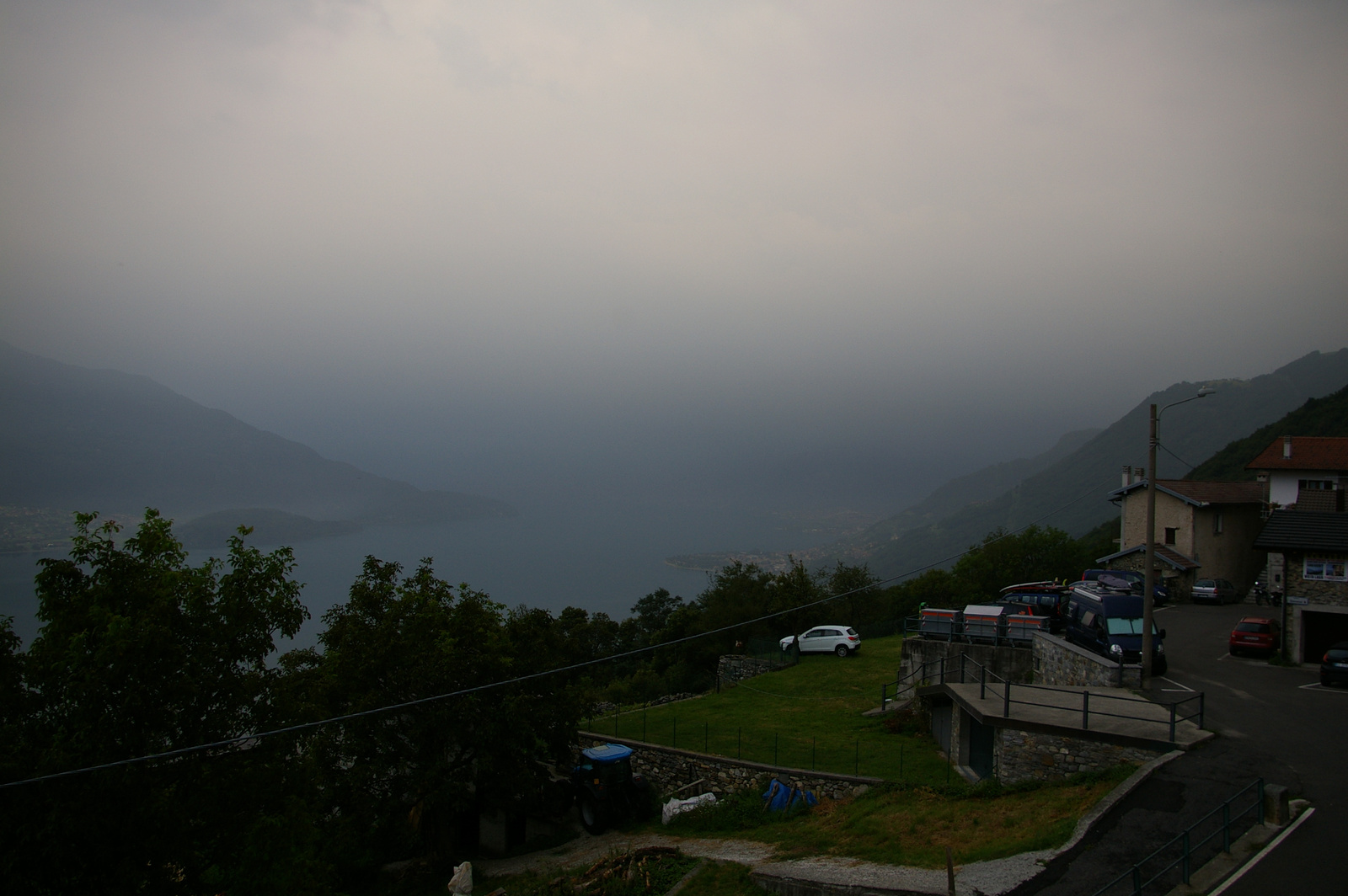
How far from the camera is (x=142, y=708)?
440 inches

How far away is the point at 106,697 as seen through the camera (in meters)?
11.0

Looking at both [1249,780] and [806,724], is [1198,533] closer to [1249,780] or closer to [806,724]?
[806,724]

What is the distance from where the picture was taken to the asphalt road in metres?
10.2

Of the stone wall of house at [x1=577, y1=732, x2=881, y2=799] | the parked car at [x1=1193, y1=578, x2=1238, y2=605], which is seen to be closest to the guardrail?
the stone wall of house at [x1=577, y1=732, x2=881, y2=799]

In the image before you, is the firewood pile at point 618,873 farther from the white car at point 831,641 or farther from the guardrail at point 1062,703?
the white car at point 831,641

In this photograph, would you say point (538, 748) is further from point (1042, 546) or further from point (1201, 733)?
point (1042, 546)

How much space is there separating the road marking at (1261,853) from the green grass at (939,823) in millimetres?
2417

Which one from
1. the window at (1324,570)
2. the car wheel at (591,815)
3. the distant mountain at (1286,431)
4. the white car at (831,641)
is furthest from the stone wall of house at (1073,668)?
the distant mountain at (1286,431)

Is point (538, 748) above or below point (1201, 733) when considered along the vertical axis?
below

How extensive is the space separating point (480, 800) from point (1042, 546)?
49.0m

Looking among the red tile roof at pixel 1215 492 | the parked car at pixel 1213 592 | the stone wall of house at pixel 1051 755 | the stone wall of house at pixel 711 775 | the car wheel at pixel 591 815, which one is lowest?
the car wheel at pixel 591 815

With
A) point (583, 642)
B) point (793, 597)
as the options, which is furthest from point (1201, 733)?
point (583, 642)

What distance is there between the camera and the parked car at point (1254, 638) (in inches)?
918

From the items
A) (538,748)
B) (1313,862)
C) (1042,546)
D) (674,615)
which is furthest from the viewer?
(674,615)
